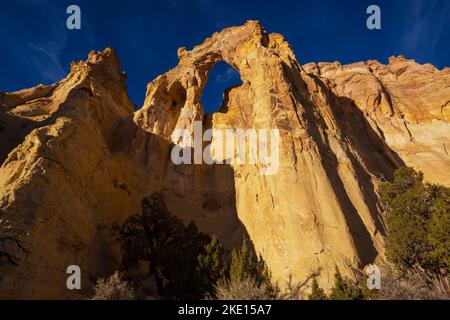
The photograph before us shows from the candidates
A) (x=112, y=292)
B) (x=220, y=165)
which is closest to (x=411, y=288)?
(x=112, y=292)

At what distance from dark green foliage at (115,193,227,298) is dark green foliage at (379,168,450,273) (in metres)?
9.83

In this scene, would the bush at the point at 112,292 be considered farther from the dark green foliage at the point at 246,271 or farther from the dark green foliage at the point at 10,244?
the dark green foliage at the point at 246,271

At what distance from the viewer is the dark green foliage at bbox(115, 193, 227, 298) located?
696 inches

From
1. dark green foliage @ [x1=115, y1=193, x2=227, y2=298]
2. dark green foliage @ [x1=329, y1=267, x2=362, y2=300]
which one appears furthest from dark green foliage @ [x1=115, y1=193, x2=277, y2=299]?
dark green foliage @ [x1=329, y1=267, x2=362, y2=300]

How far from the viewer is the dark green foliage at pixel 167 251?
58.0ft

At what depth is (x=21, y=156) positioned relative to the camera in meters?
19.0

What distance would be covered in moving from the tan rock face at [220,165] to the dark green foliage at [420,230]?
5.51ft

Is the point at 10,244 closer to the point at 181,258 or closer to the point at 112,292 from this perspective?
the point at 112,292

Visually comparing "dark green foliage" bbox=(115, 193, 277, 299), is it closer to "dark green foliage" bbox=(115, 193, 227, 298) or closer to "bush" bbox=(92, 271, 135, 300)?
"dark green foliage" bbox=(115, 193, 227, 298)

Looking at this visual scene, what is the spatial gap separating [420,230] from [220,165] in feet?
49.4

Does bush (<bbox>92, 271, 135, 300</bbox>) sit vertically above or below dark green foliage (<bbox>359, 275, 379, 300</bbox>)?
above

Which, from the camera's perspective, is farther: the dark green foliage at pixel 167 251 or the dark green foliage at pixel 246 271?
the dark green foliage at pixel 167 251

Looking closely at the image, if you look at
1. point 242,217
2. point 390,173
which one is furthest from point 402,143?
point 242,217

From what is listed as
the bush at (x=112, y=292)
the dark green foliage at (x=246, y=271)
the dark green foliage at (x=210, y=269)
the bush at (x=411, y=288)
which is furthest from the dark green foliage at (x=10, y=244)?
the bush at (x=411, y=288)
